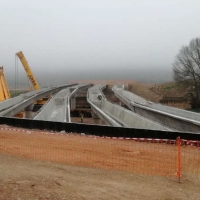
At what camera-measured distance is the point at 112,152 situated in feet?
36.0

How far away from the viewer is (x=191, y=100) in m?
42.6

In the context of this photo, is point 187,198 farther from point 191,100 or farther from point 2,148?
point 191,100

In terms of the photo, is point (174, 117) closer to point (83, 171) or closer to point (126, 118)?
point (126, 118)

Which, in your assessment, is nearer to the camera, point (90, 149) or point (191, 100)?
point (90, 149)

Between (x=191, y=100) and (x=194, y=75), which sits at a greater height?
(x=194, y=75)

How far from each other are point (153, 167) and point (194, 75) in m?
40.7

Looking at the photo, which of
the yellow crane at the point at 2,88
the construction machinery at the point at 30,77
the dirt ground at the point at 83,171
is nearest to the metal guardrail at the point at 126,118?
the dirt ground at the point at 83,171

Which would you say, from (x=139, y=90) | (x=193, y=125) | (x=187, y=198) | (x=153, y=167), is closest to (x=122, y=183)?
(x=187, y=198)

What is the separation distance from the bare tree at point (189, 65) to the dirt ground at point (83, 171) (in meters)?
36.0

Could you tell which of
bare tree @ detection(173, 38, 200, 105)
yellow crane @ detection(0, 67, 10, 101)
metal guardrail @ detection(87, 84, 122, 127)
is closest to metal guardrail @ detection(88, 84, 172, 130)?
metal guardrail @ detection(87, 84, 122, 127)

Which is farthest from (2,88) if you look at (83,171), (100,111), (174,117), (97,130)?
(83,171)

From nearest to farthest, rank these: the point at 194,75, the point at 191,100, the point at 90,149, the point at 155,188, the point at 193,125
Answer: the point at 155,188 < the point at 90,149 < the point at 193,125 < the point at 191,100 < the point at 194,75

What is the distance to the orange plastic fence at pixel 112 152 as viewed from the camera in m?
9.15

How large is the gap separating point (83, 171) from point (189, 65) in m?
43.3
